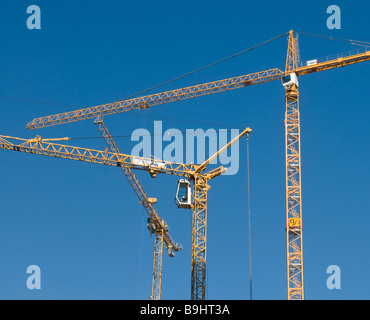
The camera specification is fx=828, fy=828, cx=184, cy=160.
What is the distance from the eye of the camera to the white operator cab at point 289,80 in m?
103

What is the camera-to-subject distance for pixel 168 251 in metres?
139

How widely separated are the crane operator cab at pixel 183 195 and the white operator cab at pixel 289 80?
742 inches

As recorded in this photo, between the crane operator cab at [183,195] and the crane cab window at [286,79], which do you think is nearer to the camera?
the crane cab window at [286,79]

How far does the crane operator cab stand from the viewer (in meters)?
110

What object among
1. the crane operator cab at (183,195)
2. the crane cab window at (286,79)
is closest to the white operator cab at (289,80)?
the crane cab window at (286,79)

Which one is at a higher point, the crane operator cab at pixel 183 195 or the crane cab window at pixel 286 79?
the crane cab window at pixel 286 79

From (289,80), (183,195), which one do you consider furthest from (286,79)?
(183,195)

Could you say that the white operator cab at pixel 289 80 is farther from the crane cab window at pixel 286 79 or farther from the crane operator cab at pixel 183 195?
the crane operator cab at pixel 183 195

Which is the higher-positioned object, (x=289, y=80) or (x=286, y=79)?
(x=286, y=79)

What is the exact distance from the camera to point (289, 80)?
104m

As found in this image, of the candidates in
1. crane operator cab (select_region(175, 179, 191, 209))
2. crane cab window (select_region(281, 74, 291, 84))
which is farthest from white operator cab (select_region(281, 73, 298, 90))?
crane operator cab (select_region(175, 179, 191, 209))

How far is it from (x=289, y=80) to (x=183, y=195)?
68.6 ft

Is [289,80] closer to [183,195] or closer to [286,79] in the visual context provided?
[286,79]

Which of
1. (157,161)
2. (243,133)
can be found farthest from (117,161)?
(243,133)
